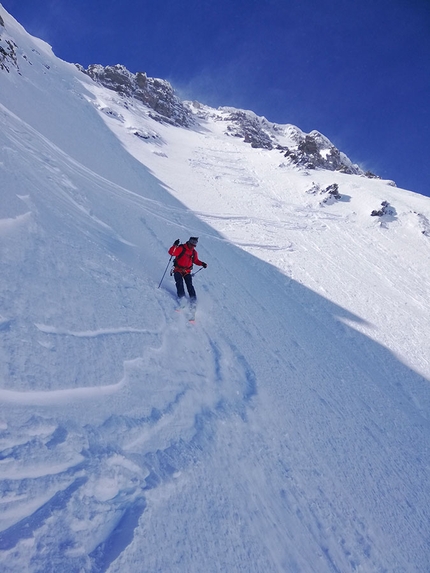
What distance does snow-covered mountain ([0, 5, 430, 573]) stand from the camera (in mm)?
2889

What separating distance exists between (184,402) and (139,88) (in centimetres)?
6873

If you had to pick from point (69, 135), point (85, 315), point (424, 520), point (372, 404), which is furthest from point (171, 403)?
point (69, 135)

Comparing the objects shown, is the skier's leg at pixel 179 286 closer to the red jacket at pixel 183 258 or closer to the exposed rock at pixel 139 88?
the red jacket at pixel 183 258

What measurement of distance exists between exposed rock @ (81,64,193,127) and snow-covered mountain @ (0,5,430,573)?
4988 cm

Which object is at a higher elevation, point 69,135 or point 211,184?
point 211,184

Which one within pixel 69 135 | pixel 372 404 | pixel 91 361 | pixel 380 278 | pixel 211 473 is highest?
pixel 380 278

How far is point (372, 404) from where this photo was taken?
22.0 feet

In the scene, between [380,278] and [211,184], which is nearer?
[380,278]

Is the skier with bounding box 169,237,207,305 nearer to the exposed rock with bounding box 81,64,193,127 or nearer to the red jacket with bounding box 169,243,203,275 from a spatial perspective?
the red jacket with bounding box 169,243,203,275

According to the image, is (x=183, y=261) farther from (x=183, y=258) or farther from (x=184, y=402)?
(x=184, y=402)

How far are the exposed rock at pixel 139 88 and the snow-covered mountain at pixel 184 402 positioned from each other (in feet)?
164

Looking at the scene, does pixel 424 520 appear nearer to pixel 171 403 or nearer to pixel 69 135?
pixel 171 403

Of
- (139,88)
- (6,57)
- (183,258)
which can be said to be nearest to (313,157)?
(139,88)

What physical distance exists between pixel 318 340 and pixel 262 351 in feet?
7.75
